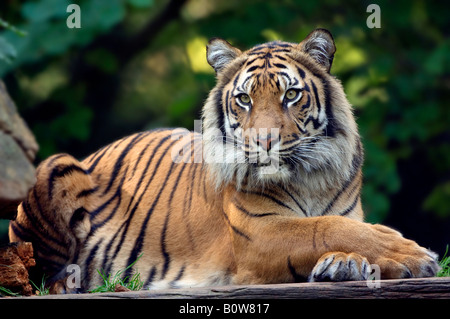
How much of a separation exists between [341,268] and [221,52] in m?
1.77

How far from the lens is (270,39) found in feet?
30.5

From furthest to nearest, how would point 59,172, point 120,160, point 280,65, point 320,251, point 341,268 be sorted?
point 120,160, point 59,172, point 280,65, point 320,251, point 341,268

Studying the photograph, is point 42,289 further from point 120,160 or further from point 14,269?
point 120,160

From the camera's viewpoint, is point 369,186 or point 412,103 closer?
point 369,186

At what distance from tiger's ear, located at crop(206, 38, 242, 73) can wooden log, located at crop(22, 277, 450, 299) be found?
1.73 metres

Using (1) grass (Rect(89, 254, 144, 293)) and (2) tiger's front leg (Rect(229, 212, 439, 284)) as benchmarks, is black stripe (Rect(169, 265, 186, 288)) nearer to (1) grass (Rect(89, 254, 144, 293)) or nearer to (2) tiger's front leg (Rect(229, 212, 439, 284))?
(1) grass (Rect(89, 254, 144, 293))

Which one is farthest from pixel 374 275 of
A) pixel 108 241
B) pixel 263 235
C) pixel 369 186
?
pixel 369 186

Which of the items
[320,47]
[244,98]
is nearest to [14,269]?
[244,98]

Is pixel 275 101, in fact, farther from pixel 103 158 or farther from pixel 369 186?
pixel 369 186

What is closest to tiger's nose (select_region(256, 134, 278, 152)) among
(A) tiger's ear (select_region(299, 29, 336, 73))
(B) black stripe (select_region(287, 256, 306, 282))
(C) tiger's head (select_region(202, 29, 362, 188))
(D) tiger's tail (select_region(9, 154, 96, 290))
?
(C) tiger's head (select_region(202, 29, 362, 188))

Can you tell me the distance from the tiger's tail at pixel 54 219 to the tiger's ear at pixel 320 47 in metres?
1.91

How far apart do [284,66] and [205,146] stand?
0.75 m

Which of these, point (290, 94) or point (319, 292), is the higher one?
point (290, 94)
